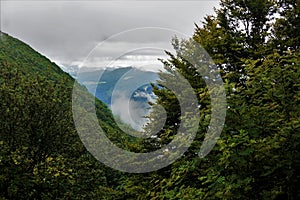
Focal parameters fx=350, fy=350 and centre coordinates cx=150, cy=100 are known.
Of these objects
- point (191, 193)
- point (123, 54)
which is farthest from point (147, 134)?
point (191, 193)

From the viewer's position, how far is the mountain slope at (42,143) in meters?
14.2

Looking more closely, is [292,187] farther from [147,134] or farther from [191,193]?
[147,134]

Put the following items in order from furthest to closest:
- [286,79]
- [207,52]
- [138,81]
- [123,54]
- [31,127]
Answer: [31,127], [207,52], [138,81], [123,54], [286,79]

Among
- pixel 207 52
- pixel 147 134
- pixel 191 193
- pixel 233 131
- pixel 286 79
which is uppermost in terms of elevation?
pixel 207 52

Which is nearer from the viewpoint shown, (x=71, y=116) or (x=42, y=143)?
(x=42, y=143)

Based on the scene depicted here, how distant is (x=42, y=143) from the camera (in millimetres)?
17188

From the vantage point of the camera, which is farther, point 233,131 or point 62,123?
point 62,123

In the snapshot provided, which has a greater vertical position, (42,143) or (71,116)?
(71,116)

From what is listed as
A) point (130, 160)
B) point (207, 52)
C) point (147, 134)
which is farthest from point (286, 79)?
point (130, 160)

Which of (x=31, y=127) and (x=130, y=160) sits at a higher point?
(x=31, y=127)

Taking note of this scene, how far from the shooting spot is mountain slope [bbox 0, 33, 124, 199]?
14.2 meters

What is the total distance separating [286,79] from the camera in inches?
279

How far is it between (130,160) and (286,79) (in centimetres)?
1113

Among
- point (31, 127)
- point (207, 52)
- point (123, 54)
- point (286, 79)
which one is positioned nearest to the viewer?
point (286, 79)
